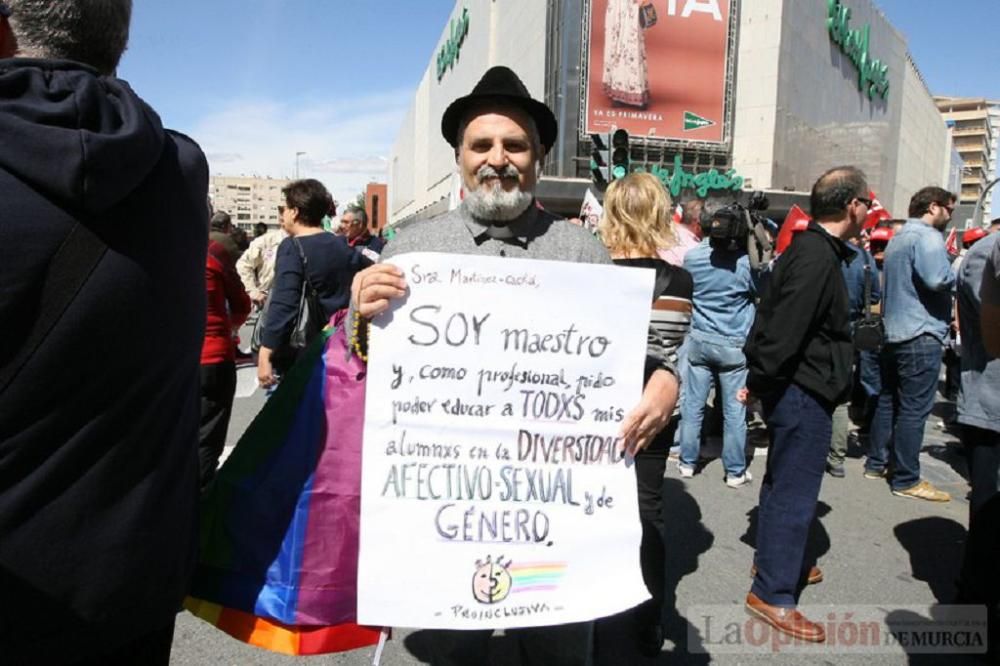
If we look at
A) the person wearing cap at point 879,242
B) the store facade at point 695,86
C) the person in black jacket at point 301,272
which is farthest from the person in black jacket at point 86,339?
the store facade at point 695,86

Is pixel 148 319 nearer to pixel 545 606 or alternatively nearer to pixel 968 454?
pixel 545 606

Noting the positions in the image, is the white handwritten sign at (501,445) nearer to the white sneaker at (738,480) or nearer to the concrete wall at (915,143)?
the white sneaker at (738,480)

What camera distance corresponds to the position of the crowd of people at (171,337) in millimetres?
1156

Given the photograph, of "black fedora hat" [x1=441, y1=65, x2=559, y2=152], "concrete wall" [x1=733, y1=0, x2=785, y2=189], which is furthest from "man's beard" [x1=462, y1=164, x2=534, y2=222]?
"concrete wall" [x1=733, y1=0, x2=785, y2=189]

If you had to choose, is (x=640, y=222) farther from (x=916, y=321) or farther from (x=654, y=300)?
(x=916, y=321)

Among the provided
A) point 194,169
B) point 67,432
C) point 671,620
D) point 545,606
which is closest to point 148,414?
point 67,432

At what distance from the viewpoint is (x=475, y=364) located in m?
1.79

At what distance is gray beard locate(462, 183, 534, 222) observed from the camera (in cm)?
193

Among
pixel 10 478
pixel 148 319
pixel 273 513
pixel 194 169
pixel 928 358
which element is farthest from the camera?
pixel 928 358

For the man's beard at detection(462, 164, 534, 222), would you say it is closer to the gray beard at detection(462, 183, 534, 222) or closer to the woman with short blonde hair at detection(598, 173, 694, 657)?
the gray beard at detection(462, 183, 534, 222)

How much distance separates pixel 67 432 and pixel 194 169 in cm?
56

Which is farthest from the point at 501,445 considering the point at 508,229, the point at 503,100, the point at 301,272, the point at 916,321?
the point at 916,321

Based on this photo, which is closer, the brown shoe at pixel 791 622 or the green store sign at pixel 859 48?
the brown shoe at pixel 791 622

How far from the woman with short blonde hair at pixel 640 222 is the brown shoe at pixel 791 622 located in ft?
5.56
